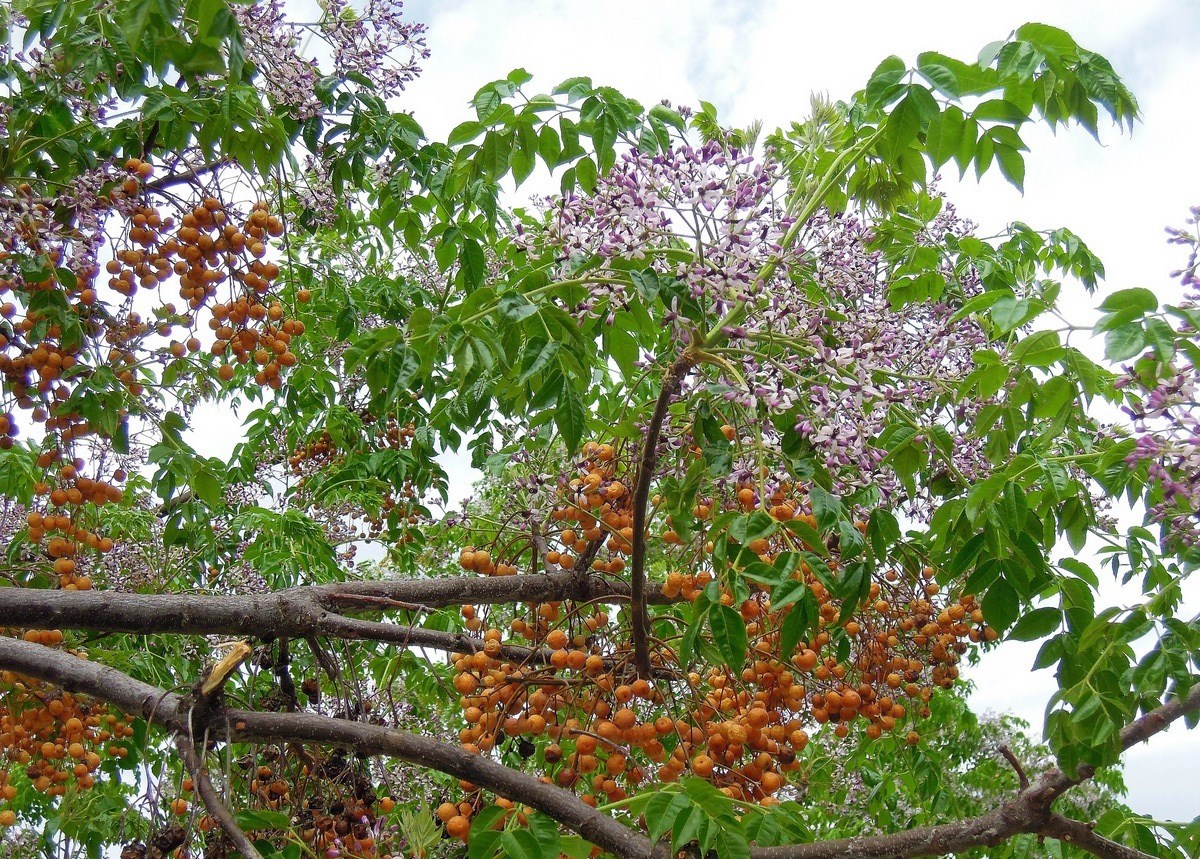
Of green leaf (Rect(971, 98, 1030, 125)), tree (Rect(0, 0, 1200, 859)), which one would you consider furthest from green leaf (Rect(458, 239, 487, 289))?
green leaf (Rect(971, 98, 1030, 125))

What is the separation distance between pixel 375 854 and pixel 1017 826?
1.41 metres

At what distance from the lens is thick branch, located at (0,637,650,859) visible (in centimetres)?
195

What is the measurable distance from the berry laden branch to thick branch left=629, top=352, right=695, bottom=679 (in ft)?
1.09

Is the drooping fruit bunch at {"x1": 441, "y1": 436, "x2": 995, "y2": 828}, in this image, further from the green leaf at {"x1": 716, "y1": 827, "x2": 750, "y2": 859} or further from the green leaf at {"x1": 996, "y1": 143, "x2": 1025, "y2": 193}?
the green leaf at {"x1": 996, "y1": 143, "x2": 1025, "y2": 193}

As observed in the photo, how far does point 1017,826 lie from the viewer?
219cm

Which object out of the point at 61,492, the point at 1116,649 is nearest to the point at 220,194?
the point at 61,492

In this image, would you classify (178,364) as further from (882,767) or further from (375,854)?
(882,767)

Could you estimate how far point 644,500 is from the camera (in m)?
1.99

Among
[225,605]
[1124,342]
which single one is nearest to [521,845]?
[225,605]

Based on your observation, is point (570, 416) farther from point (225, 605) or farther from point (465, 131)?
point (225, 605)

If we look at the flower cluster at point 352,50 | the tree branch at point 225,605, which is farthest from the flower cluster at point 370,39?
the tree branch at point 225,605

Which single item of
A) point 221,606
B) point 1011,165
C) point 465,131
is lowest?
point 221,606

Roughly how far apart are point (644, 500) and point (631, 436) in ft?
0.82

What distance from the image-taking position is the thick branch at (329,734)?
6.41 feet
